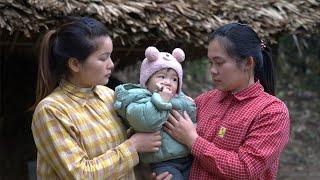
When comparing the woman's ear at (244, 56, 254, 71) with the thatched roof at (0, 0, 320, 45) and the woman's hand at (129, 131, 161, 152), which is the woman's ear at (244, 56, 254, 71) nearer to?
the woman's hand at (129, 131, 161, 152)

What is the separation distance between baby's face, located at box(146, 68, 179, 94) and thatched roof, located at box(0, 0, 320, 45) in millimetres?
1689

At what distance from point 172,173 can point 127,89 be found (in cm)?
42

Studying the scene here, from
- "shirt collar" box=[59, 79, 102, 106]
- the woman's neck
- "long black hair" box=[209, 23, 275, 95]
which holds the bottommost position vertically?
"shirt collar" box=[59, 79, 102, 106]

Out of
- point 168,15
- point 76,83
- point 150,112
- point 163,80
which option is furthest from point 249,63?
point 168,15

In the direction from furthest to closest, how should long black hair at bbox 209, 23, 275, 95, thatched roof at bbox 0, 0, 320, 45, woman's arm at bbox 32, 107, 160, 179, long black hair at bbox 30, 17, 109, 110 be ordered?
thatched roof at bbox 0, 0, 320, 45
long black hair at bbox 209, 23, 275, 95
long black hair at bbox 30, 17, 109, 110
woman's arm at bbox 32, 107, 160, 179

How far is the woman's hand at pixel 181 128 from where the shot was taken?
7.95ft

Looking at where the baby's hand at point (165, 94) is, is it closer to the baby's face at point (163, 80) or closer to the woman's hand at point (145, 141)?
the baby's face at point (163, 80)

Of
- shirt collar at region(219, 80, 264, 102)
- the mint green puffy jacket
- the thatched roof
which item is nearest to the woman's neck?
the mint green puffy jacket

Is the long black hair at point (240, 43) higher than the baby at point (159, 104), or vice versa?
the long black hair at point (240, 43)

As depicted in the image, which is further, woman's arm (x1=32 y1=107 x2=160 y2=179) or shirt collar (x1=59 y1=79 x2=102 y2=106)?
shirt collar (x1=59 y1=79 x2=102 y2=106)

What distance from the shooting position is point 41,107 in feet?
7.24

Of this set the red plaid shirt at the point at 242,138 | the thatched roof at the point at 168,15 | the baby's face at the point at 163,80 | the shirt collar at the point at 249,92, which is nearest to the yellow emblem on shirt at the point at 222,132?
the red plaid shirt at the point at 242,138

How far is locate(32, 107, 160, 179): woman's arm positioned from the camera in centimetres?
218

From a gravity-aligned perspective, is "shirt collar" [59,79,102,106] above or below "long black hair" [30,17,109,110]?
below
